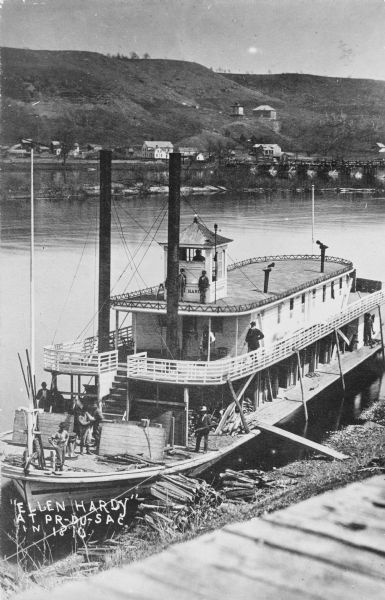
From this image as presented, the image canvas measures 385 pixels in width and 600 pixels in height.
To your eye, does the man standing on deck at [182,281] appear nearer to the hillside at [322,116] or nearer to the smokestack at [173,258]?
the smokestack at [173,258]

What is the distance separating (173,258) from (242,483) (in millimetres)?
8989

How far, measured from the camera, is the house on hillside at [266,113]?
317 feet

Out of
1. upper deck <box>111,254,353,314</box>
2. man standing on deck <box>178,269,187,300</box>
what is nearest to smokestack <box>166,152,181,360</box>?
upper deck <box>111,254,353,314</box>

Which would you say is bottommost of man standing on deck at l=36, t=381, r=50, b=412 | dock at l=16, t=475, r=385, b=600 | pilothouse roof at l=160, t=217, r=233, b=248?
dock at l=16, t=475, r=385, b=600

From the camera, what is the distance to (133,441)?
79.0 feet

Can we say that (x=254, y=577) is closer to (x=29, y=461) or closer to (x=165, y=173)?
(x=29, y=461)

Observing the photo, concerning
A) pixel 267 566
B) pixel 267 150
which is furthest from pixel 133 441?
pixel 267 150

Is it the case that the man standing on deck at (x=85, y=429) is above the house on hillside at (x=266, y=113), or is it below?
below

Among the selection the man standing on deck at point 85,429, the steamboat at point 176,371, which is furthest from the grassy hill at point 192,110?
the man standing on deck at point 85,429

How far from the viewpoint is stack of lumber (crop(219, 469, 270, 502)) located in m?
25.2

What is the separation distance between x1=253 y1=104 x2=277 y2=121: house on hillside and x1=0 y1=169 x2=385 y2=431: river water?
1127 cm

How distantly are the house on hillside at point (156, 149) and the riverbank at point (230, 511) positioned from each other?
8435 centimetres

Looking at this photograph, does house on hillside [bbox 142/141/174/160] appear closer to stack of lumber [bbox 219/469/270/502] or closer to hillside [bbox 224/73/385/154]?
hillside [bbox 224/73/385/154]

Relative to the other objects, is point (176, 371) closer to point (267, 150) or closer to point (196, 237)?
point (196, 237)
